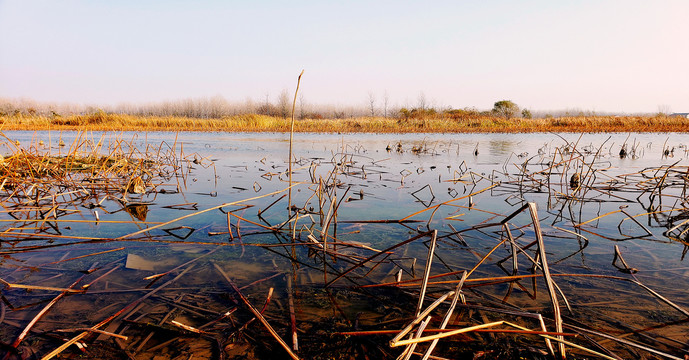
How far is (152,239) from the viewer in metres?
2.58

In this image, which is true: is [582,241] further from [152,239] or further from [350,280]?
[152,239]

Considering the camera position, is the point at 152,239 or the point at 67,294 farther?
the point at 152,239

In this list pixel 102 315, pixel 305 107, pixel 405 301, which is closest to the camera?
pixel 102 315

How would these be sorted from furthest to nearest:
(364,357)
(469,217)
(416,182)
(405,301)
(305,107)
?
(305,107), (416,182), (469,217), (405,301), (364,357)

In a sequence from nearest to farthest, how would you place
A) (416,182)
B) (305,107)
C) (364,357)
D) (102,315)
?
(364,357) → (102,315) → (416,182) → (305,107)

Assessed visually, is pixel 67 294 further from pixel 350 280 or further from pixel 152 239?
pixel 350 280

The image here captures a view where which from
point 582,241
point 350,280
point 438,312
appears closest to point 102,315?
point 350,280

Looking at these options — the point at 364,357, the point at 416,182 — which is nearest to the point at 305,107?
the point at 416,182

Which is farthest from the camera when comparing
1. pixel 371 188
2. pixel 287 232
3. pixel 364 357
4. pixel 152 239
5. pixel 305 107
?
pixel 305 107

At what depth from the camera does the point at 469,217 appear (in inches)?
130

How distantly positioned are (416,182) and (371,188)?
889mm

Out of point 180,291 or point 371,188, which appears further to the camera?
point 371,188

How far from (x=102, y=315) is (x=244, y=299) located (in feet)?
2.20

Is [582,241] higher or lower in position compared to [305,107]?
lower
